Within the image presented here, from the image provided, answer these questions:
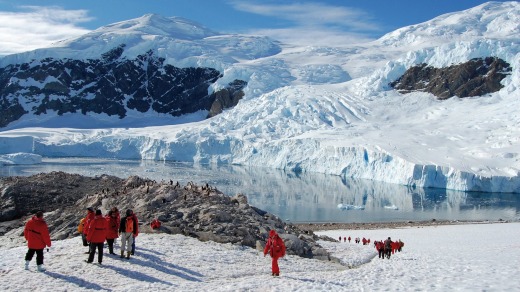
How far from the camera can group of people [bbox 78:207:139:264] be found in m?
9.95

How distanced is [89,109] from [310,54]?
4384 centimetres

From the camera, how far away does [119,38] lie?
108m

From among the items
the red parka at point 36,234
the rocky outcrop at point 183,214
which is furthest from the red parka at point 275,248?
the red parka at point 36,234

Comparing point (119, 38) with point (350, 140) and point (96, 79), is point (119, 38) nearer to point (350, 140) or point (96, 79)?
point (96, 79)

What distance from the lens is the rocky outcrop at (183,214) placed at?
1335 centimetres

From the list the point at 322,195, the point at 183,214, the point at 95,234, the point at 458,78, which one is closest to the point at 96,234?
the point at 95,234

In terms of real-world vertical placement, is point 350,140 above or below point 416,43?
below

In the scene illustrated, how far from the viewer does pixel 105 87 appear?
4144 inches

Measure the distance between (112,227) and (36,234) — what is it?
5.42ft

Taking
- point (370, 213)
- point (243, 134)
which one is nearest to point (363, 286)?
point (370, 213)

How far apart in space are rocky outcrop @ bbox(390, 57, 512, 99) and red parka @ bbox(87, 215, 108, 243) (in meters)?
68.6

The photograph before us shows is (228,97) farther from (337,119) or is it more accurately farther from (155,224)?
(155,224)

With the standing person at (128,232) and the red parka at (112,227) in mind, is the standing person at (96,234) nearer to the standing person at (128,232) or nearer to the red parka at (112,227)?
the standing person at (128,232)

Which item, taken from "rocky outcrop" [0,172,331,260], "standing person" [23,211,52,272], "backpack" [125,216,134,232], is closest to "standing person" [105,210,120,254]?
"backpack" [125,216,134,232]
